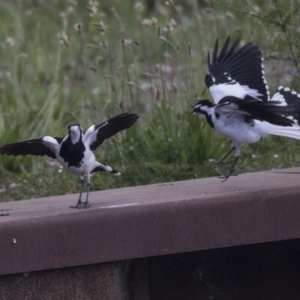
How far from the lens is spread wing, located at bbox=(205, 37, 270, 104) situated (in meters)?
4.70

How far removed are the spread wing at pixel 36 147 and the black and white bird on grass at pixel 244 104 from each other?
79 cm

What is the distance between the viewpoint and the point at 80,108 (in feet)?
25.4

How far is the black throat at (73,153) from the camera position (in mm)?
3998

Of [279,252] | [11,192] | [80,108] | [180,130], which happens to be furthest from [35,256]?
[80,108]

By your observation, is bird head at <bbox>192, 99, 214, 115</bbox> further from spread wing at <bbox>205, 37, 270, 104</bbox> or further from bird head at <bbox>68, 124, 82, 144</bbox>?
bird head at <bbox>68, 124, 82, 144</bbox>

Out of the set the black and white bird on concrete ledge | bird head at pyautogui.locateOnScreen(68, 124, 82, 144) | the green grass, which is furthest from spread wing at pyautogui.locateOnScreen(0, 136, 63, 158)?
the green grass

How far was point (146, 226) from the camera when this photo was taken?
3.74 metres

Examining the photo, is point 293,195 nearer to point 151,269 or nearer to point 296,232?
point 296,232

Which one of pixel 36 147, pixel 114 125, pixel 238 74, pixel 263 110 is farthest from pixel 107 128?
pixel 238 74

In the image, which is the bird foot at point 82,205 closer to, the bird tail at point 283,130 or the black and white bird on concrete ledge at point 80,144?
the black and white bird on concrete ledge at point 80,144

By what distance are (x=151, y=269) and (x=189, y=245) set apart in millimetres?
550

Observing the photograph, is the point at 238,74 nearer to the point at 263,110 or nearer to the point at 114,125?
the point at 263,110

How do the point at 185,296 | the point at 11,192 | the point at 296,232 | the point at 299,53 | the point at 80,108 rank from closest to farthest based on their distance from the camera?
the point at 296,232 < the point at 185,296 < the point at 299,53 < the point at 11,192 < the point at 80,108

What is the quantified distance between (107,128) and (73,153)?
0.22 meters
